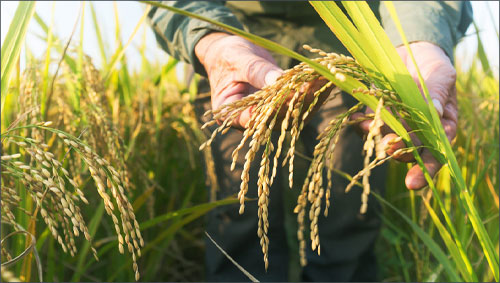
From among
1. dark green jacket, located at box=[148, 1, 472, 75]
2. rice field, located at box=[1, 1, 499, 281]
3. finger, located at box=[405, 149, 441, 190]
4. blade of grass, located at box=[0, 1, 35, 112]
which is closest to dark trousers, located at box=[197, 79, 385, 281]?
rice field, located at box=[1, 1, 499, 281]

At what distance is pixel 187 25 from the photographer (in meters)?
1.72

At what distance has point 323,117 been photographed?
2176 mm

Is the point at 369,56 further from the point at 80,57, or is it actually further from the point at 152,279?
the point at 152,279

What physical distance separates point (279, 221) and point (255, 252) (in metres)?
0.20

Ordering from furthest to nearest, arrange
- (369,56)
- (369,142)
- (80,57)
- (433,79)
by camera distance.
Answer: (80,57) < (433,79) < (369,56) < (369,142)

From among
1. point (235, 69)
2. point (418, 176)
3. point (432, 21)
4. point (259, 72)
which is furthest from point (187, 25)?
point (418, 176)

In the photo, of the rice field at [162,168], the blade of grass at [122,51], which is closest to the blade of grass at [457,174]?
the rice field at [162,168]

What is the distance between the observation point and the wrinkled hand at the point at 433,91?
122 cm

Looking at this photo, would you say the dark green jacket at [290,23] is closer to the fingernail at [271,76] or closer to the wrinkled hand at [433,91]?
the wrinkled hand at [433,91]

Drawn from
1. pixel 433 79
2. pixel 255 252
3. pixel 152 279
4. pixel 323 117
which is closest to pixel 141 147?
pixel 152 279

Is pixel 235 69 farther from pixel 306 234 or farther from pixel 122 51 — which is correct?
pixel 306 234

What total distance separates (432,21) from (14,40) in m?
1.37

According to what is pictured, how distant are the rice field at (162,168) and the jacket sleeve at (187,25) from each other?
0.20 metres

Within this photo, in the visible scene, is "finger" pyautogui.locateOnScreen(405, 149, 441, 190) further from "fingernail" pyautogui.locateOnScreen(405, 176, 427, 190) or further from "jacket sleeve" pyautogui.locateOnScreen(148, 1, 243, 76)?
"jacket sleeve" pyautogui.locateOnScreen(148, 1, 243, 76)
